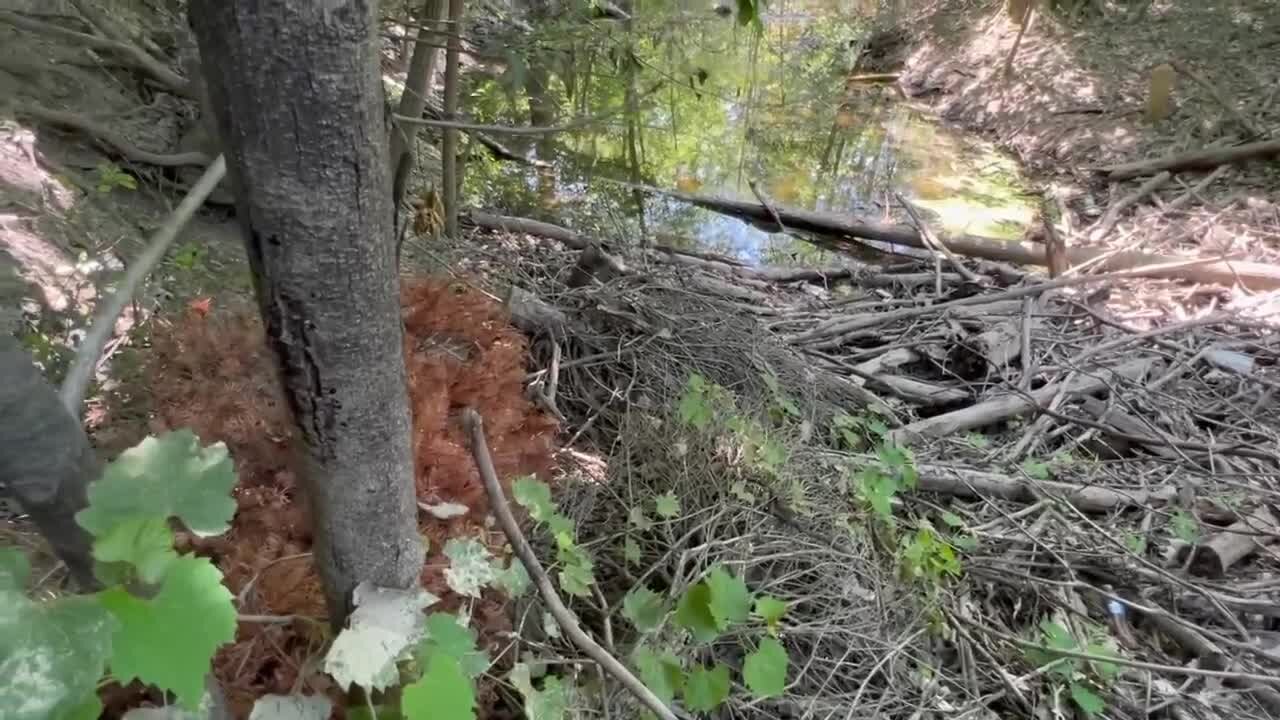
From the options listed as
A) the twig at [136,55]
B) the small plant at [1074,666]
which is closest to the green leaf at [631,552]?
the small plant at [1074,666]

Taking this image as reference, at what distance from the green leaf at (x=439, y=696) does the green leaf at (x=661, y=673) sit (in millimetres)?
547

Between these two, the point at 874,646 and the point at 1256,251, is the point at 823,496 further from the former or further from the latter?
the point at 1256,251

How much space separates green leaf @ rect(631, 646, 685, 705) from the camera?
5.03ft

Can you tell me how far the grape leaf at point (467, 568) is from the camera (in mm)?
1385

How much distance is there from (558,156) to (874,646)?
5.50 metres

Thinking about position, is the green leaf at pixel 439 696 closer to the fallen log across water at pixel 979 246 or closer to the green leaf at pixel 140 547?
the green leaf at pixel 140 547

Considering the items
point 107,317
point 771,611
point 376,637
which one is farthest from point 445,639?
point 771,611

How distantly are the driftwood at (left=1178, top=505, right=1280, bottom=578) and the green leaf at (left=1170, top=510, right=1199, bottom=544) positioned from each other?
26 mm

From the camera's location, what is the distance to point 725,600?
153 cm

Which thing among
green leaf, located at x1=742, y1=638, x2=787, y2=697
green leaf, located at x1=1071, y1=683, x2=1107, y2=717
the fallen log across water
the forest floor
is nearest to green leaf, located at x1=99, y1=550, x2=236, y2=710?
the forest floor

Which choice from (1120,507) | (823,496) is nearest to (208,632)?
(823,496)

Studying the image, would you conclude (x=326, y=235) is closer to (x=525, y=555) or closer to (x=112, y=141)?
(x=525, y=555)

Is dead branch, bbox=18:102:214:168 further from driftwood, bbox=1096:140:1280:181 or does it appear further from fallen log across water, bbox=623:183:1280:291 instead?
driftwood, bbox=1096:140:1280:181

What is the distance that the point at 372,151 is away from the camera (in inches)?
36.5
